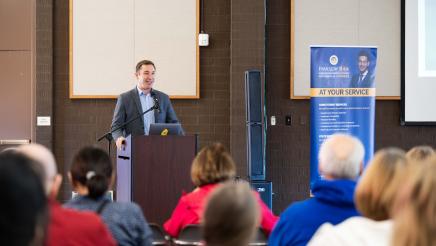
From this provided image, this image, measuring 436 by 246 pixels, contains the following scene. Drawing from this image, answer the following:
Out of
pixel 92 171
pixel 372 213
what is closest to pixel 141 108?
pixel 92 171


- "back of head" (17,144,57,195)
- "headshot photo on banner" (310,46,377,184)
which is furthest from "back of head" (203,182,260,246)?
"headshot photo on banner" (310,46,377,184)

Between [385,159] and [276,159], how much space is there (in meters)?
6.05

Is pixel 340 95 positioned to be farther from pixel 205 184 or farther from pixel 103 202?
pixel 103 202

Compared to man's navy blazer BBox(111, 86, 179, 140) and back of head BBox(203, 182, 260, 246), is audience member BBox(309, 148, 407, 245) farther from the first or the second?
man's navy blazer BBox(111, 86, 179, 140)

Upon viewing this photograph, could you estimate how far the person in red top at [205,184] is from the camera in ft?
10.8

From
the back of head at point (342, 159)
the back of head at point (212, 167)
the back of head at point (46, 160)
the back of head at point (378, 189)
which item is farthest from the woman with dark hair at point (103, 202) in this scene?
the back of head at point (378, 189)

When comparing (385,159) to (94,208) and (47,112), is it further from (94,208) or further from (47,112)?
(47,112)

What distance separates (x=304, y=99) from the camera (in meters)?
8.27

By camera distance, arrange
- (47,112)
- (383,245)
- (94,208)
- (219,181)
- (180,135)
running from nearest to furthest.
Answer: (383,245) < (94,208) < (219,181) < (180,135) < (47,112)

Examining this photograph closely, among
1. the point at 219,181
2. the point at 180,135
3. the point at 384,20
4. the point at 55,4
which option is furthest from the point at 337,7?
the point at 219,181

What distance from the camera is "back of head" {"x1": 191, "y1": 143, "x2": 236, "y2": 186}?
3338mm

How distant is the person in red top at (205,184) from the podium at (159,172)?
1521 millimetres

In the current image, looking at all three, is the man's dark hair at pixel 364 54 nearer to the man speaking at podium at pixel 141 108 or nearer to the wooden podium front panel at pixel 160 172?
the man speaking at podium at pixel 141 108

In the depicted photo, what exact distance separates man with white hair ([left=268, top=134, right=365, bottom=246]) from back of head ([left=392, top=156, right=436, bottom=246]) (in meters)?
1.39
